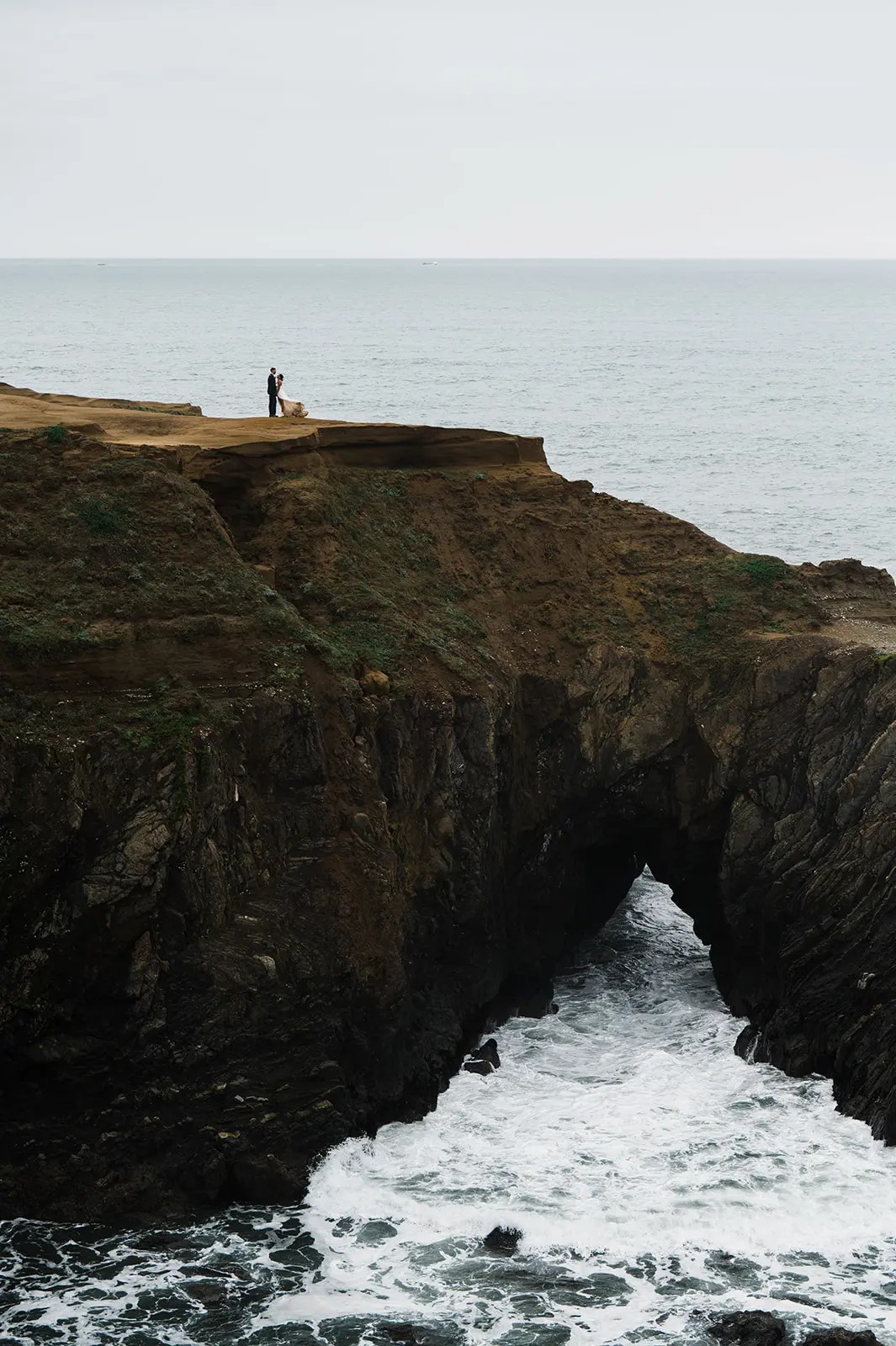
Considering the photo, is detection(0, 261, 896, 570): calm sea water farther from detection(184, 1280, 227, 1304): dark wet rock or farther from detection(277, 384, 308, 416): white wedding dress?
detection(184, 1280, 227, 1304): dark wet rock

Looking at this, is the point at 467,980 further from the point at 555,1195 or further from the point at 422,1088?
the point at 555,1195

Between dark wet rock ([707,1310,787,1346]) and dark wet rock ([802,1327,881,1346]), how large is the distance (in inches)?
17.2

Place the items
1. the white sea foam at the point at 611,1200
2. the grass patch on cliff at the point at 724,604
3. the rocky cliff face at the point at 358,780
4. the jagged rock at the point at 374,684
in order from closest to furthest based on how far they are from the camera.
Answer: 1. the white sea foam at the point at 611,1200
2. the rocky cliff face at the point at 358,780
3. the jagged rock at the point at 374,684
4. the grass patch on cliff at the point at 724,604

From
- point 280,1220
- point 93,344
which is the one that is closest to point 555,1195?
point 280,1220

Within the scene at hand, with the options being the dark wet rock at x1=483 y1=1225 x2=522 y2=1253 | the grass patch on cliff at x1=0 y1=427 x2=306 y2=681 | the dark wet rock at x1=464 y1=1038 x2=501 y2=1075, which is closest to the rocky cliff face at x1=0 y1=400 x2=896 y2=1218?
the grass patch on cliff at x1=0 y1=427 x2=306 y2=681

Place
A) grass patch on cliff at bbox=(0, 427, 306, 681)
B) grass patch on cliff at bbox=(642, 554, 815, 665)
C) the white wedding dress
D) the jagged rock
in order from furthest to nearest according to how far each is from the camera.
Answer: the white wedding dress → grass patch on cliff at bbox=(642, 554, 815, 665) → the jagged rock → grass patch on cliff at bbox=(0, 427, 306, 681)

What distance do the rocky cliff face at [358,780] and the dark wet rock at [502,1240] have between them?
11.7 feet

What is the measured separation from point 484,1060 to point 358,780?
617 cm

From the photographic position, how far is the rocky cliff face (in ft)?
90.2

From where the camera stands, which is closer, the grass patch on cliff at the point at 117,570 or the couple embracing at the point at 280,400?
the grass patch on cliff at the point at 117,570

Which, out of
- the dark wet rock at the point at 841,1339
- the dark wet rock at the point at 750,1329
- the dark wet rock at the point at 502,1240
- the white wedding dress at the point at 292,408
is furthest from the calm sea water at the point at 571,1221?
the white wedding dress at the point at 292,408

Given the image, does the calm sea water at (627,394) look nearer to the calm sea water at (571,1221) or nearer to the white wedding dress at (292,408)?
the white wedding dress at (292,408)

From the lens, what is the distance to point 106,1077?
2725cm

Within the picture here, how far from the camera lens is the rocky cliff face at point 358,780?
90.2ft
